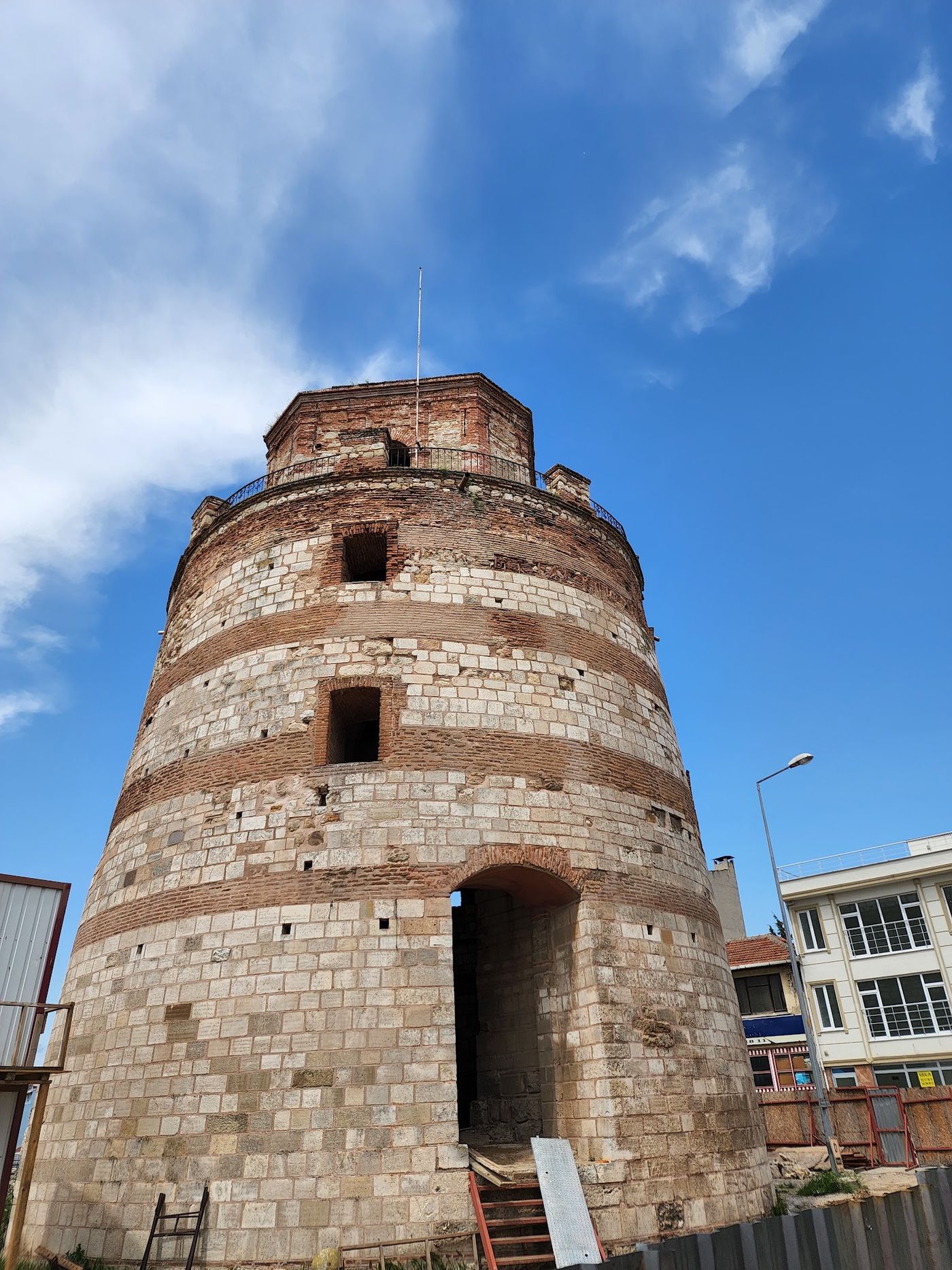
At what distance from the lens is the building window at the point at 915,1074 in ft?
74.8

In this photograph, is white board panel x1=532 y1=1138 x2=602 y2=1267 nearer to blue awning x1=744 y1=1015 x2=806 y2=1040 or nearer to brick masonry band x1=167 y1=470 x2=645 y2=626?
brick masonry band x1=167 y1=470 x2=645 y2=626

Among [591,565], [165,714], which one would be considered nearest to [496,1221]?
[165,714]

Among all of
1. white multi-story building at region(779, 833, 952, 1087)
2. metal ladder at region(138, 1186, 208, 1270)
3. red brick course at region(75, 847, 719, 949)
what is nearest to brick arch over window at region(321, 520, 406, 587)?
red brick course at region(75, 847, 719, 949)

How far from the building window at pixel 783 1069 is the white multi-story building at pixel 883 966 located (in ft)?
2.22

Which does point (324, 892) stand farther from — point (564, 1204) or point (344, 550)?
point (344, 550)

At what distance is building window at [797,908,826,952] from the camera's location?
26938mm

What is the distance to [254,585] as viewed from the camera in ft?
47.3

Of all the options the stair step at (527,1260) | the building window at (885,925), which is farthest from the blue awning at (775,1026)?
the stair step at (527,1260)

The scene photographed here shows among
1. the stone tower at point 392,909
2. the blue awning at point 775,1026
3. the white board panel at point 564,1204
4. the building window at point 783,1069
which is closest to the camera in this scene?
the white board panel at point 564,1204

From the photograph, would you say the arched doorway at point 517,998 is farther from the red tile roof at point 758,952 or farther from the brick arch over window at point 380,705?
the red tile roof at point 758,952

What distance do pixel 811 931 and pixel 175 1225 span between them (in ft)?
75.7

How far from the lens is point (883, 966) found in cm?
2512

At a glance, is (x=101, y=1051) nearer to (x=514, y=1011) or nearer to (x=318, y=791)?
(x=318, y=791)

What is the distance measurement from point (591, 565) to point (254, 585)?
616cm
